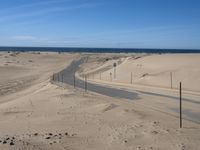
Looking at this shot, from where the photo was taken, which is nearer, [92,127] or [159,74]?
[92,127]

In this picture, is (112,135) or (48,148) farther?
(112,135)

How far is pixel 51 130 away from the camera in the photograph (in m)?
18.0

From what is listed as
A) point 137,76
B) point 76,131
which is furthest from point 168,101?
point 137,76

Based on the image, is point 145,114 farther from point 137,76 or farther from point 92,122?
point 137,76

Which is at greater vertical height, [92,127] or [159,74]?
[159,74]

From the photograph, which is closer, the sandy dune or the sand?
the sand

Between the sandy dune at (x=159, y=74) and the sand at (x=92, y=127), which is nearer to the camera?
the sand at (x=92, y=127)

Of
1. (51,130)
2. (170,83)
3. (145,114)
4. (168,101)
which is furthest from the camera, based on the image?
(170,83)

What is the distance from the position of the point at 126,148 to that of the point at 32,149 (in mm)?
3497

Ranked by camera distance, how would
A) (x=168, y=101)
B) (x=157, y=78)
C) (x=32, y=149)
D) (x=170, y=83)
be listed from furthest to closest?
(x=157, y=78) → (x=170, y=83) → (x=168, y=101) → (x=32, y=149)

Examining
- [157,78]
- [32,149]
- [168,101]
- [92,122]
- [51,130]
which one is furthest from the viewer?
[157,78]

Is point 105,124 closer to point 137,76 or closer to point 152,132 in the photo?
point 152,132

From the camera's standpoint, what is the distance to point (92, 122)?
19.6m

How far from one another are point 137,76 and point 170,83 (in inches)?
388
